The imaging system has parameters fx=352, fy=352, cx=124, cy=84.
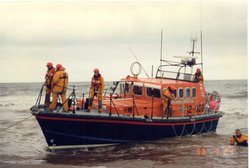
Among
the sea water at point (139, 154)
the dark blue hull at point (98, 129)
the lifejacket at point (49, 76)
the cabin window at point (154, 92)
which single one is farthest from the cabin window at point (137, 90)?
the lifejacket at point (49, 76)

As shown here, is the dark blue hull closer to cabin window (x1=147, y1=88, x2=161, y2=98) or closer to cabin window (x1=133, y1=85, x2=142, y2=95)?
cabin window (x1=147, y1=88, x2=161, y2=98)

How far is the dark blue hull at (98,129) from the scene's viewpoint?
9383 mm

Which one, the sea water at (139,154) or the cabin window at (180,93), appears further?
the cabin window at (180,93)

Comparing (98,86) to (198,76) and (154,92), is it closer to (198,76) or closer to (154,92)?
(154,92)

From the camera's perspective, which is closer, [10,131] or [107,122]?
[107,122]

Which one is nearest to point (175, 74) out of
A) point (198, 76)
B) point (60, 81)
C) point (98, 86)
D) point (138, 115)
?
point (198, 76)

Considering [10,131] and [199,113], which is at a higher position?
[199,113]

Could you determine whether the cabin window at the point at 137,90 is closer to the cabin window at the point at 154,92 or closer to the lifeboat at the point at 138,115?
the lifeboat at the point at 138,115

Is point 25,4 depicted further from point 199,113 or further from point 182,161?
point 199,113

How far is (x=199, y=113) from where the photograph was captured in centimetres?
1241

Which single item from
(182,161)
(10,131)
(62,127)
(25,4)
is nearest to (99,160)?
(62,127)

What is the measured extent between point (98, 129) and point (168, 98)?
8.13ft

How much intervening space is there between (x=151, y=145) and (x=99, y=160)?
2140mm

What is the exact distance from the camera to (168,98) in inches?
428
